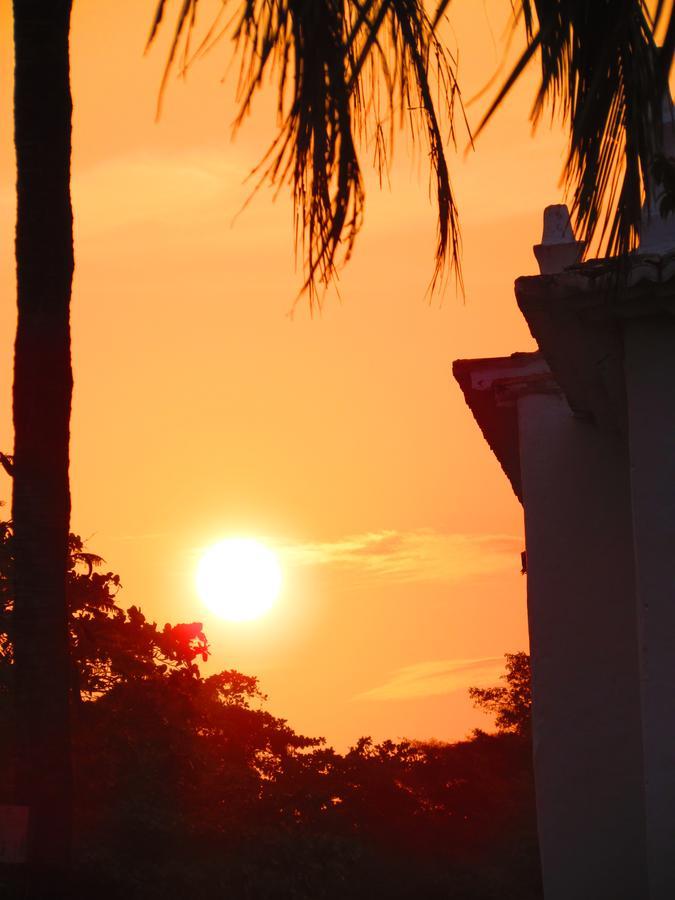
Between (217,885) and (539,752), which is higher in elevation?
(539,752)

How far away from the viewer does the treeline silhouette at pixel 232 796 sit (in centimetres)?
1331

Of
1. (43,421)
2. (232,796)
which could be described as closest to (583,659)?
(43,421)

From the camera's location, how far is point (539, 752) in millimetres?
9727

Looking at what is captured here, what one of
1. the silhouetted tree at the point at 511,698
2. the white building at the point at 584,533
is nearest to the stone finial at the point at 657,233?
the white building at the point at 584,533

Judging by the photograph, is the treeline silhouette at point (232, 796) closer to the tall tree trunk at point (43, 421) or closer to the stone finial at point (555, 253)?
the tall tree trunk at point (43, 421)

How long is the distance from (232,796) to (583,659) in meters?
8.48

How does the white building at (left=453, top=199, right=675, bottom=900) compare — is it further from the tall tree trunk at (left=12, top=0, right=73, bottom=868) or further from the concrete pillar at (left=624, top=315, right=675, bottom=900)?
the tall tree trunk at (left=12, top=0, right=73, bottom=868)

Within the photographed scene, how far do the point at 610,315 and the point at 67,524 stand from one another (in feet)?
10.7

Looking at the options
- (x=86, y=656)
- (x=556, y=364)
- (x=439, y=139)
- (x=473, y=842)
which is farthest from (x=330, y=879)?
(x=439, y=139)

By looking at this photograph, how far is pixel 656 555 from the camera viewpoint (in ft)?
22.4

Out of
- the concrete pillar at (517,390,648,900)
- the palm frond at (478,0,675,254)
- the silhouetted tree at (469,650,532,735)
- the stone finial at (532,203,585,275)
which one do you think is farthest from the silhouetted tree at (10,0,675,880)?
the silhouetted tree at (469,650,532,735)

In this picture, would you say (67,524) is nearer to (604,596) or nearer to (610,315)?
(610,315)

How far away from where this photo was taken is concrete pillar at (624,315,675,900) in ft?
21.0

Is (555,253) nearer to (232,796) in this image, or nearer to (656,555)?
(656,555)
